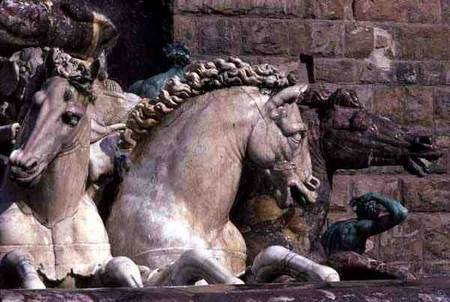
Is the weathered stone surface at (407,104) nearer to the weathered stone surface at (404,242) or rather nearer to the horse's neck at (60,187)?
the weathered stone surface at (404,242)

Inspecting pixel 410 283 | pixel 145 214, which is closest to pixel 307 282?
pixel 410 283

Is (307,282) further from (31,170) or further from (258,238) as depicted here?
(258,238)

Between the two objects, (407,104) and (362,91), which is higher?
(362,91)

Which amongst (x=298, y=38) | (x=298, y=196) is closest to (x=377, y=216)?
(x=298, y=196)

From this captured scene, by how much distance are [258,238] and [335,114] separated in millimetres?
1597

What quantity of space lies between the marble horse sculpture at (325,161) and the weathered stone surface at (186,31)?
227cm

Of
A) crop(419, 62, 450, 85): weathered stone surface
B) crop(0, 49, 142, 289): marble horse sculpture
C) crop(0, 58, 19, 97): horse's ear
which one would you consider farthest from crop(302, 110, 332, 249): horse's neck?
crop(419, 62, 450, 85): weathered stone surface

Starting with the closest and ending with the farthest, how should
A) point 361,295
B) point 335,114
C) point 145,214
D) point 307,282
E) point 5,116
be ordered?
point 361,295, point 307,282, point 145,214, point 5,116, point 335,114

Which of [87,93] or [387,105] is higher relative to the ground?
[87,93]

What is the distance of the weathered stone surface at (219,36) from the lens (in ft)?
45.1

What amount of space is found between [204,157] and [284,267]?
0.81 m

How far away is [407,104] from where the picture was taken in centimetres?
1447

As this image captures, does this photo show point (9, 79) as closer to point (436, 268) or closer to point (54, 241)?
point (54, 241)

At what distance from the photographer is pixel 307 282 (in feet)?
26.0
